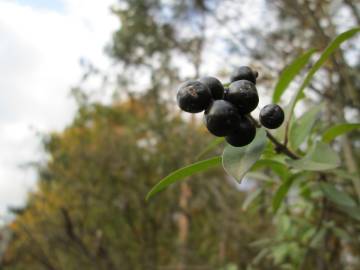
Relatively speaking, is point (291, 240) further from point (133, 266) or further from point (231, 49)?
point (133, 266)

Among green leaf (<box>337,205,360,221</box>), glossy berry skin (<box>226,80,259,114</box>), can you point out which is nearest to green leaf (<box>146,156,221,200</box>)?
glossy berry skin (<box>226,80,259,114</box>)

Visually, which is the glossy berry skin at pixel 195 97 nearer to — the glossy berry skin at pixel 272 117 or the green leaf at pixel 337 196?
the glossy berry skin at pixel 272 117

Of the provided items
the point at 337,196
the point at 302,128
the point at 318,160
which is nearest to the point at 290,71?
the point at 302,128

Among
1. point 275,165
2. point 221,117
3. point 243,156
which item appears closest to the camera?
point 221,117

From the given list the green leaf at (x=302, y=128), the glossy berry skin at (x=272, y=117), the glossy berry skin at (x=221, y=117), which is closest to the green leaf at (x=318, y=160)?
the green leaf at (x=302, y=128)

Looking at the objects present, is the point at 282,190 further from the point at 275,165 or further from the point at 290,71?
the point at 290,71

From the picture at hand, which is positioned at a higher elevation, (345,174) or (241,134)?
(241,134)

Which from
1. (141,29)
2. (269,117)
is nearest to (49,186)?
(141,29)
